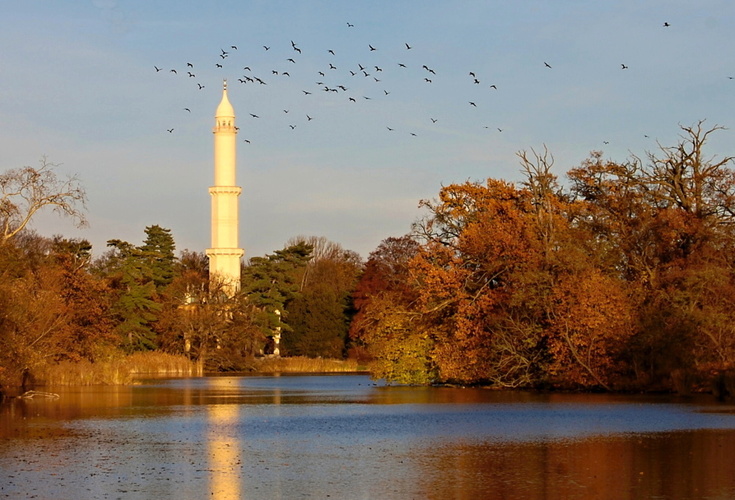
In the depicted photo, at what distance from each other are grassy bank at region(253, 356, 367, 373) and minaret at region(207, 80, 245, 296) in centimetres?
1568

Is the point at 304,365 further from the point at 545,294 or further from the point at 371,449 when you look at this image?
the point at 371,449

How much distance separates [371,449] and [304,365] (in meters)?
60.7

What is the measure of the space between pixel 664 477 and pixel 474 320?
110ft

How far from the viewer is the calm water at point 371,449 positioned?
695 inches

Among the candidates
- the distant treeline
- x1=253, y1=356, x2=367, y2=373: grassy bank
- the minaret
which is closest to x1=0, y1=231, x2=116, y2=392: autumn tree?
the distant treeline

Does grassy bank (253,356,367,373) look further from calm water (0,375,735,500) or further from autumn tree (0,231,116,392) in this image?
calm water (0,375,735,500)

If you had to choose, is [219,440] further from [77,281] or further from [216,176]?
[216,176]

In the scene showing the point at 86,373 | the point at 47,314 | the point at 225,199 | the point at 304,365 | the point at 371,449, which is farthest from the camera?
the point at 225,199

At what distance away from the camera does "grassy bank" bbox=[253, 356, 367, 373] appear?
83.8 meters

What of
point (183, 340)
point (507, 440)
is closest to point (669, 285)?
point (507, 440)

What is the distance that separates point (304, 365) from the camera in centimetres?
8394

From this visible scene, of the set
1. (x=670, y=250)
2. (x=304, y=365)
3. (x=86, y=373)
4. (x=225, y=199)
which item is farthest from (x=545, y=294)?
(x=225, y=199)

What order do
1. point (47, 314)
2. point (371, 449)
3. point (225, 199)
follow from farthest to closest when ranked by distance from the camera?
point (225, 199)
point (47, 314)
point (371, 449)

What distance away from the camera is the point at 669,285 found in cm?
5000
